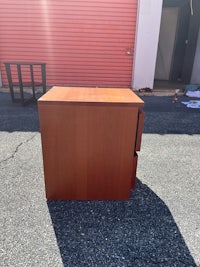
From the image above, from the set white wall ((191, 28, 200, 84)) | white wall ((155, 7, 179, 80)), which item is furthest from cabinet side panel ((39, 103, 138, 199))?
white wall ((155, 7, 179, 80))

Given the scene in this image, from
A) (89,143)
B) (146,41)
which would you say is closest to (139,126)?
(89,143)

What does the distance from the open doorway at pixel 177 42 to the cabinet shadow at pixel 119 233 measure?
690cm

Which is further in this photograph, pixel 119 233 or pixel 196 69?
pixel 196 69

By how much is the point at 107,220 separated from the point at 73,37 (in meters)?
6.41

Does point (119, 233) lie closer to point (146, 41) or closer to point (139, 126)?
point (139, 126)

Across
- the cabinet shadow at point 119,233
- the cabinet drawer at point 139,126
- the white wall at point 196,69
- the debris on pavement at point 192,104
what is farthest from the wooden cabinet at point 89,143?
the white wall at point 196,69

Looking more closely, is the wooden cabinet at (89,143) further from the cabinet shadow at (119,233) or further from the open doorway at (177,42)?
the open doorway at (177,42)

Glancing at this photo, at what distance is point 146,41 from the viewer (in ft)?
22.5

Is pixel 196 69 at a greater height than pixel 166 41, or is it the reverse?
pixel 166 41

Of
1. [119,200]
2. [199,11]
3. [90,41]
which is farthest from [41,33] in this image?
[119,200]

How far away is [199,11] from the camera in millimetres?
7812

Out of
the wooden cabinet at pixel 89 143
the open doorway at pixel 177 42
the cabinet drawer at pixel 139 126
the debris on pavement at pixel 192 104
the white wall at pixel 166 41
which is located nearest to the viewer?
the wooden cabinet at pixel 89 143

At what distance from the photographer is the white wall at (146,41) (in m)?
6.52

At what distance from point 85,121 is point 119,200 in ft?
3.19
